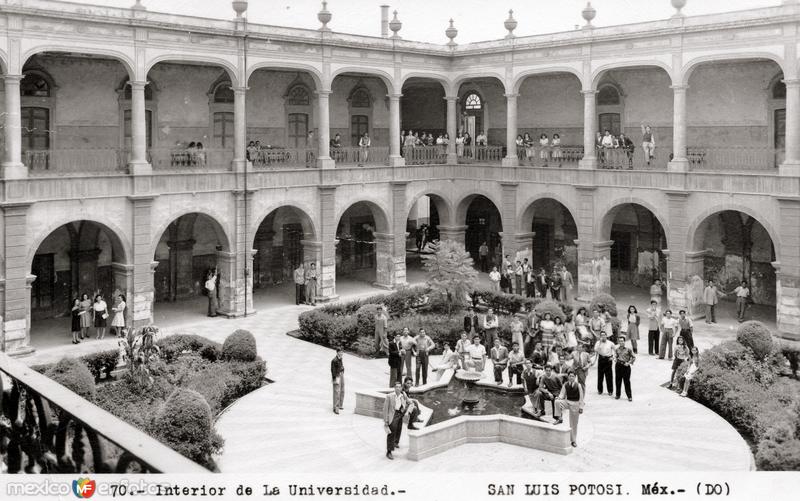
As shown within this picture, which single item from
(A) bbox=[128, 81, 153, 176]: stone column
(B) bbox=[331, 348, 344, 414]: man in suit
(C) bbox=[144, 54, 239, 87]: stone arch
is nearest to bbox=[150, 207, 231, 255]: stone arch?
(A) bbox=[128, 81, 153, 176]: stone column

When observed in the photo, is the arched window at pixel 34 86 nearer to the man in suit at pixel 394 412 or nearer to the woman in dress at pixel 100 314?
the woman in dress at pixel 100 314

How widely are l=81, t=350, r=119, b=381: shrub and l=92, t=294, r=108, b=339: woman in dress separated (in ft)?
14.9

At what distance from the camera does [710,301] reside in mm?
25844

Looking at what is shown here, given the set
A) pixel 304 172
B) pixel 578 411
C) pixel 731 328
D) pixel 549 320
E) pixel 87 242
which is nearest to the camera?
pixel 578 411

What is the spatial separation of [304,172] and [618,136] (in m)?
12.3

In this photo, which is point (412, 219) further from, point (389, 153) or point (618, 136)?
point (618, 136)

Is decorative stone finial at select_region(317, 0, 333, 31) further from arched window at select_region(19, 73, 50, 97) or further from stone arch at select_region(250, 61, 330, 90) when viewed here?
arched window at select_region(19, 73, 50, 97)

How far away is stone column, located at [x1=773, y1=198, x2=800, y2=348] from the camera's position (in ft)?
78.7

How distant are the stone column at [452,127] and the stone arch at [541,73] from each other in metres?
3.05

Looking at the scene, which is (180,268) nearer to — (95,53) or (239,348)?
(95,53)

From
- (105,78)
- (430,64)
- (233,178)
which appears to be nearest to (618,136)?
(430,64)

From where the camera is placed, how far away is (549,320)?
2094cm

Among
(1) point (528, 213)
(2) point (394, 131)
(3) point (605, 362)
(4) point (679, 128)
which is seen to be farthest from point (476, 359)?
(2) point (394, 131)

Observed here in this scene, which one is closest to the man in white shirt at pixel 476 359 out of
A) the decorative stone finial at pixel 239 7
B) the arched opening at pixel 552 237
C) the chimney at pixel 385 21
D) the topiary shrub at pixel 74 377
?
the topiary shrub at pixel 74 377
